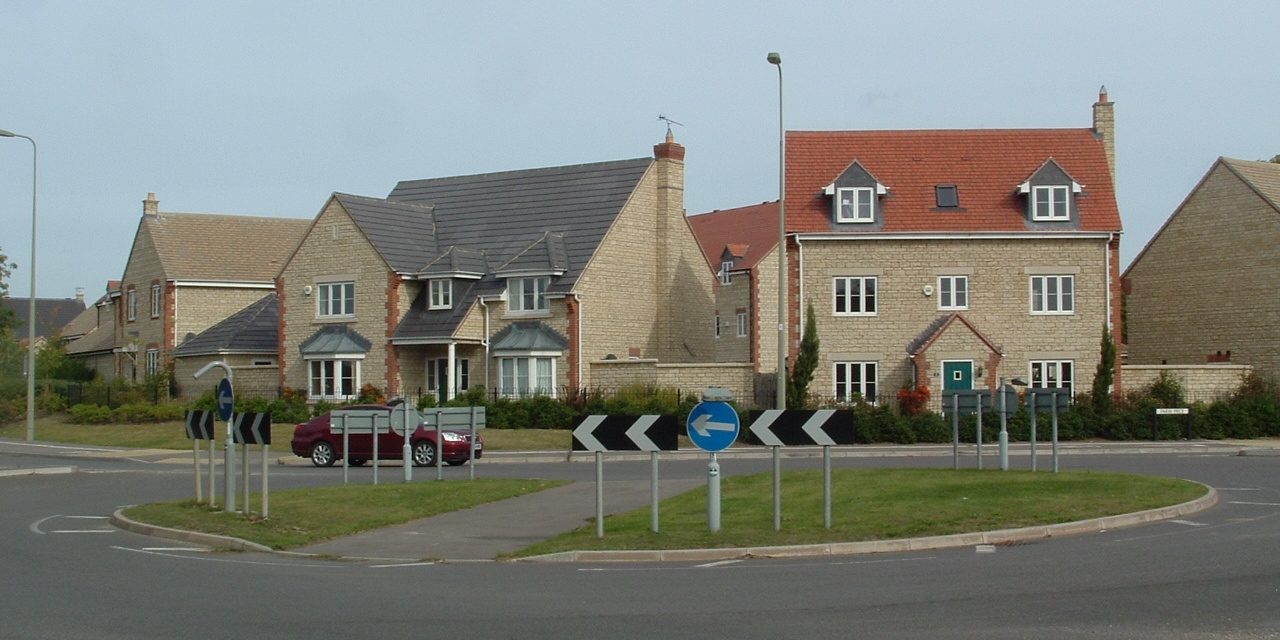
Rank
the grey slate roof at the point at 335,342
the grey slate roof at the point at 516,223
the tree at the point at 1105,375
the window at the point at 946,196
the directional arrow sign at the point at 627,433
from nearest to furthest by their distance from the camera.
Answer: the directional arrow sign at the point at 627,433 → the tree at the point at 1105,375 → the window at the point at 946,196 → the grey slate roof at the point at 516,223 → the grey slate roof at the point at 335,342

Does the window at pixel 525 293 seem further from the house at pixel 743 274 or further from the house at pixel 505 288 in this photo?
the house at pixel 743 274

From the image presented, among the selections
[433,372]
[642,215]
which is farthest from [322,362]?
[642,215]

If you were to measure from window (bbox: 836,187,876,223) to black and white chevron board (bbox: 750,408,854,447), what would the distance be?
30.3m

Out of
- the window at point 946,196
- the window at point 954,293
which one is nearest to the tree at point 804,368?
the window at point 954,293

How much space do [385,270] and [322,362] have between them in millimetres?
4249

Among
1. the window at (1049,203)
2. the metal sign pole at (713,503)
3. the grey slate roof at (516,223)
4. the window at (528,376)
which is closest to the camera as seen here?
the metal sign pole at (713,503)

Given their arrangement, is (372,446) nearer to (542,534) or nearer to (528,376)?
(542,534)

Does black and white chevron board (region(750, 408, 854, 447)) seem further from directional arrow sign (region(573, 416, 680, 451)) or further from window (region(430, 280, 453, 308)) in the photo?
window (region(430, 280, 453, 308))

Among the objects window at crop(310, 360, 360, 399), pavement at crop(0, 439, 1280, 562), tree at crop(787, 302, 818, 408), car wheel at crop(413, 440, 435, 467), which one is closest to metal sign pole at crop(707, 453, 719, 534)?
pavement at crop(0, 439, 1280, 562)

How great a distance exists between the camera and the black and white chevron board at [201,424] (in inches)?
845

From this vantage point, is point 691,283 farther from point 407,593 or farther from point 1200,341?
point 407,593

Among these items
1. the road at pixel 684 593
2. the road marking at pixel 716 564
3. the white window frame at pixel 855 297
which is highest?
the white window frame at pixel 855 297

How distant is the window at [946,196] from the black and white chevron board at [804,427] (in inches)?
1236

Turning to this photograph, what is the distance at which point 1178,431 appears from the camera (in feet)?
141
